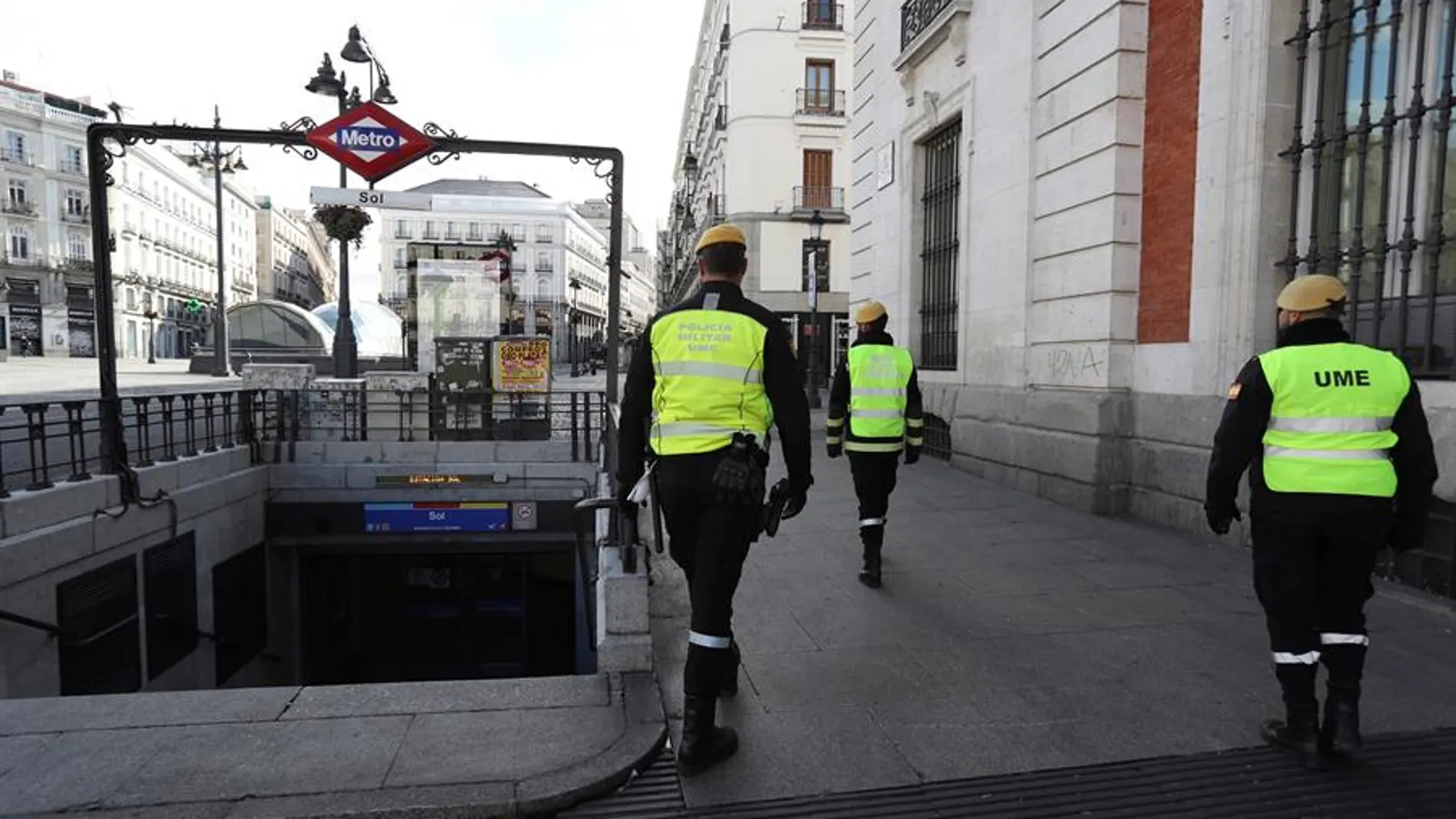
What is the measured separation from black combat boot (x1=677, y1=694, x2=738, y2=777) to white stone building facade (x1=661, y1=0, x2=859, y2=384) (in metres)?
29.1

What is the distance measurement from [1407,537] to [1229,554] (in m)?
3.24

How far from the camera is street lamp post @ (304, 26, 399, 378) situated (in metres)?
14.3

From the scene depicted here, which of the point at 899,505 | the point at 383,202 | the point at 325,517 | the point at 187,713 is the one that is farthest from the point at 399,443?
the point at 187,713

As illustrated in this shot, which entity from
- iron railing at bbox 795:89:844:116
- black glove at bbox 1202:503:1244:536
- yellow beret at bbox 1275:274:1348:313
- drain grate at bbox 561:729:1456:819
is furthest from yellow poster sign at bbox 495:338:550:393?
iron railing at bbox 795:89:844:116

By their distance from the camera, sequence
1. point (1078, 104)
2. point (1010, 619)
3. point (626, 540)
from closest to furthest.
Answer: point (626, 540)
point (1010, 619)
point (1078, 104)

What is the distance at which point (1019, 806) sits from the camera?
9.37ft

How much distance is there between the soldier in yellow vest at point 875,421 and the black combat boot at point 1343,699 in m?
2.67

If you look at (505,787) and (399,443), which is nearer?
(505,787)

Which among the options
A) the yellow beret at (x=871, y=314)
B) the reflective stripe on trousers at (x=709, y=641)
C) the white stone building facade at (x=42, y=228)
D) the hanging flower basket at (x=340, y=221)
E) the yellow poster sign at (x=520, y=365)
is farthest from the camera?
the white stone building facade at (x=42, y=228)

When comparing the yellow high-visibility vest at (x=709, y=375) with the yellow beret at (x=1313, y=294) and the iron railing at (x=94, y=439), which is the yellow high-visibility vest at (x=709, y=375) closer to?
the yellow beret at (x=1313, y=294)

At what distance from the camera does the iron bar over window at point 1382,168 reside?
521 cm

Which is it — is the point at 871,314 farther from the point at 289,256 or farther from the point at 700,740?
the point at 289,256

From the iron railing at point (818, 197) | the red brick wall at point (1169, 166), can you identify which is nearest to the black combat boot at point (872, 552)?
the red brick wall at point (1169, 166)

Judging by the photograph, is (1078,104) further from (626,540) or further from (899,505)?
(626,540)
